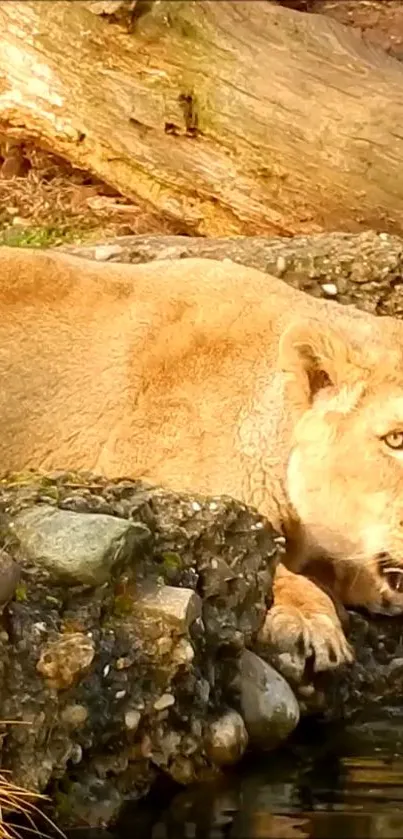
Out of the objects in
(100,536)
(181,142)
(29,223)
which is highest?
(100,536)

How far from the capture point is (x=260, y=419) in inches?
235

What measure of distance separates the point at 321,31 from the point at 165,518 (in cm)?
402

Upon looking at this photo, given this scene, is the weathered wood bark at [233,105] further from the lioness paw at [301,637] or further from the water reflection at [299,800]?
the water reflection at [299,800]

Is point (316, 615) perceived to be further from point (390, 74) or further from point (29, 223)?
point (29, 223)

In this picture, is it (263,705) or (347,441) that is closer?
(263,705)

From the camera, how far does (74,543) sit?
4703 mm

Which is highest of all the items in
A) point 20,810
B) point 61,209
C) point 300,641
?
point 20,810

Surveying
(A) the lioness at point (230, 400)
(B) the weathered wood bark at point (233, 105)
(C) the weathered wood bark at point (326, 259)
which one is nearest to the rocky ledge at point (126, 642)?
(A) the lioness at point (230, 400)

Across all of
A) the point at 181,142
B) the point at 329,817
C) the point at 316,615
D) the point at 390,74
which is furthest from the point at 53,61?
the point at 329,817

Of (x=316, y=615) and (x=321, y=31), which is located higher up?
(x=321, y=31)

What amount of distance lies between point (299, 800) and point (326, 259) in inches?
140

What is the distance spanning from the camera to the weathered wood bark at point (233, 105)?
8281 mm

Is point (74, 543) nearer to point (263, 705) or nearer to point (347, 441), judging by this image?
point (263, 705)

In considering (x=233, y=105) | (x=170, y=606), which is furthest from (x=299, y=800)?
(x=233, y=105)
